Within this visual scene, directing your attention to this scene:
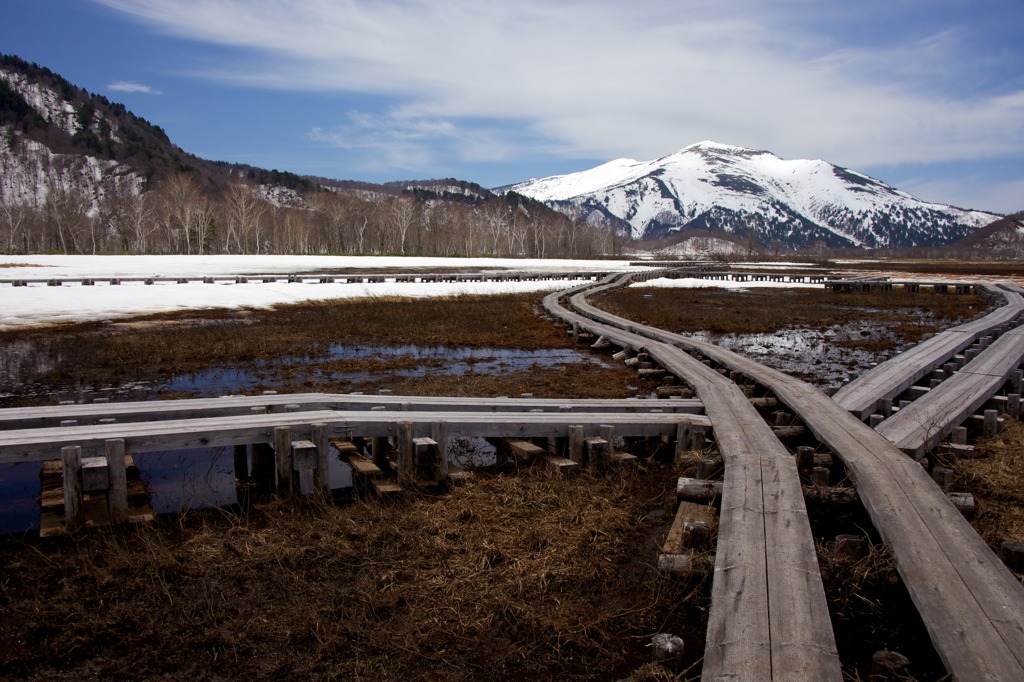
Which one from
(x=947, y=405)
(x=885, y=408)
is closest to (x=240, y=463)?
(x=885, y=408)

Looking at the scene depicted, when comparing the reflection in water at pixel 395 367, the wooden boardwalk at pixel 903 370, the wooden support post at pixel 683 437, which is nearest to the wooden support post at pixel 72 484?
the wooden support post at pixel 683 437

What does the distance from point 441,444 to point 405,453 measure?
0.37 m

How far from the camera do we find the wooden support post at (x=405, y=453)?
6.97 m

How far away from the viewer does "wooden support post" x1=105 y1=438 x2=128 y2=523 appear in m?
6.02

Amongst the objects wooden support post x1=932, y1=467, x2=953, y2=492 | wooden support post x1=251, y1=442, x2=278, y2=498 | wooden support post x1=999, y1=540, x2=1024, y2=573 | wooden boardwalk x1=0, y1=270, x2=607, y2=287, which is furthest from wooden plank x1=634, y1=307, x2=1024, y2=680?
wooden boardwalk x1=0, y1=270, x2=607, y2=287

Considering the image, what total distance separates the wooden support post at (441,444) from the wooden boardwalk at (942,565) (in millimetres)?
3694

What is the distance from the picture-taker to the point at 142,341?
17.5 metres

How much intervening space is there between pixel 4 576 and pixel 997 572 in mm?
6589

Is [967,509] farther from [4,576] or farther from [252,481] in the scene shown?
[4,576]

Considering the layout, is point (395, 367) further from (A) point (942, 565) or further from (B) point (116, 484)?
(A) point (942, 565)

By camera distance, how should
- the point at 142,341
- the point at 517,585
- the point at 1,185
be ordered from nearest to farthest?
the point at 517,585 < the point at 142,341 < the point at 1,185

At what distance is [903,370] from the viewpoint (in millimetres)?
11547

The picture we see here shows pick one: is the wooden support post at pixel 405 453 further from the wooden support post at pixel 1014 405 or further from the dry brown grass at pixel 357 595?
the wooden support post at pixel 1014 405

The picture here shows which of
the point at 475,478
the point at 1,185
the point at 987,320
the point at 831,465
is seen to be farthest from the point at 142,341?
the point at 1,185
